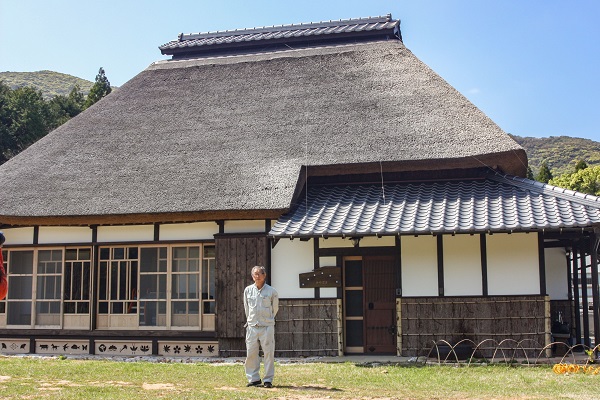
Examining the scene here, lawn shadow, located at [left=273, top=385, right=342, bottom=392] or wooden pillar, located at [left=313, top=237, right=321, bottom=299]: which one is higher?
wooden pillar, located at [left=313, top=237, right=321, bottom=299]

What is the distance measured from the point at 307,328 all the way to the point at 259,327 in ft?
10.8

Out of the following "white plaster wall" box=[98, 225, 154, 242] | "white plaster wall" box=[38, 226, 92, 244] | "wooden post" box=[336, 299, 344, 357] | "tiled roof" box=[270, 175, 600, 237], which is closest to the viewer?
"tiled roof" box=[270, 175, 600, 237]

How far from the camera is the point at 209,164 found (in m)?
12.9

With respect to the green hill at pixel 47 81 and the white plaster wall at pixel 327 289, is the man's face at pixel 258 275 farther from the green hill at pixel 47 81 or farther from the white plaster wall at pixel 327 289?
the green hill at pixel 47 81

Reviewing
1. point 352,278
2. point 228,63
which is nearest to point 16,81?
point 228,63

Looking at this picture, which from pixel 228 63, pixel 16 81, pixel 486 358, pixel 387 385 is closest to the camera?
pixel 387 385

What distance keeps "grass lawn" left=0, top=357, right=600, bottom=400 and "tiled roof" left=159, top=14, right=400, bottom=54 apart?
955 cm

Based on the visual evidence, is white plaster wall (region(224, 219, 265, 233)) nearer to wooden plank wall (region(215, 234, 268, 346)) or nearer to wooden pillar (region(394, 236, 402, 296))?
wooden plank wall (region(215, 234, 268, 346))

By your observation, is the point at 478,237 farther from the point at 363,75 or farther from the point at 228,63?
the point at 228,63

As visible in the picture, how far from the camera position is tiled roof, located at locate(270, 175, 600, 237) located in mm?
10359

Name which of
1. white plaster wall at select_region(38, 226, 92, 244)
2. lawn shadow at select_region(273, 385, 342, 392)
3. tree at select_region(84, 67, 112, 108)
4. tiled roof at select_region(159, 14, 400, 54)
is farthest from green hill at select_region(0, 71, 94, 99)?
lawn shadow at select_region(273, 385, 342, 392)

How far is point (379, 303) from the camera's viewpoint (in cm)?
1175

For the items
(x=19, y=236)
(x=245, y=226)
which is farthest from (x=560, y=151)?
(x=19, y=236)

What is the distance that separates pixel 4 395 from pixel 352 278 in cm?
627
